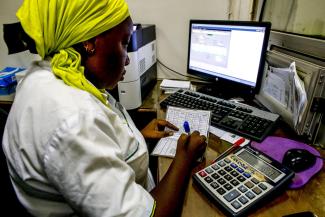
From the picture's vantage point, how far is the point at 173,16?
5.37 feet

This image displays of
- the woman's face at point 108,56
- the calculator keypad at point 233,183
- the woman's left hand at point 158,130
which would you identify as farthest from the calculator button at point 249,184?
the woman's face at point 108,56

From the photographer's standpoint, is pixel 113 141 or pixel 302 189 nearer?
pixel 113 141

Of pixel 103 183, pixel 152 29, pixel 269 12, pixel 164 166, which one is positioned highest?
pixel 269 12

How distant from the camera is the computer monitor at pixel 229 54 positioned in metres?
1.13

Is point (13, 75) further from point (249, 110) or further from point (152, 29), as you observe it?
point (249, 110)

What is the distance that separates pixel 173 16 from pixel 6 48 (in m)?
1.27

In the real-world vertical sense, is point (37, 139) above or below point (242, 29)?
below

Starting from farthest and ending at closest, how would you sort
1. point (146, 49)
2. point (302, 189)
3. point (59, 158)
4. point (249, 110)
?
point (146, 49) → point (249, 110) → point (302, 189) → point (59, 158)

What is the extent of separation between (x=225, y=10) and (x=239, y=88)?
2.07 ft

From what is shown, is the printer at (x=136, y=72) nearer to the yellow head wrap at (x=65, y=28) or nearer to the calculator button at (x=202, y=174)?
the yellow head wrap at (x=65, y=28)

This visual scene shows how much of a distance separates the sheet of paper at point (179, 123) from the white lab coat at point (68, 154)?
0.32 meters

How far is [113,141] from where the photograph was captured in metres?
0.56

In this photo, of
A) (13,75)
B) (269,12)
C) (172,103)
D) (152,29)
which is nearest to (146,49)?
→ (152,29)

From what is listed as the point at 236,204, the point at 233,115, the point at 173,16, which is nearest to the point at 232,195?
the point at 236,204
